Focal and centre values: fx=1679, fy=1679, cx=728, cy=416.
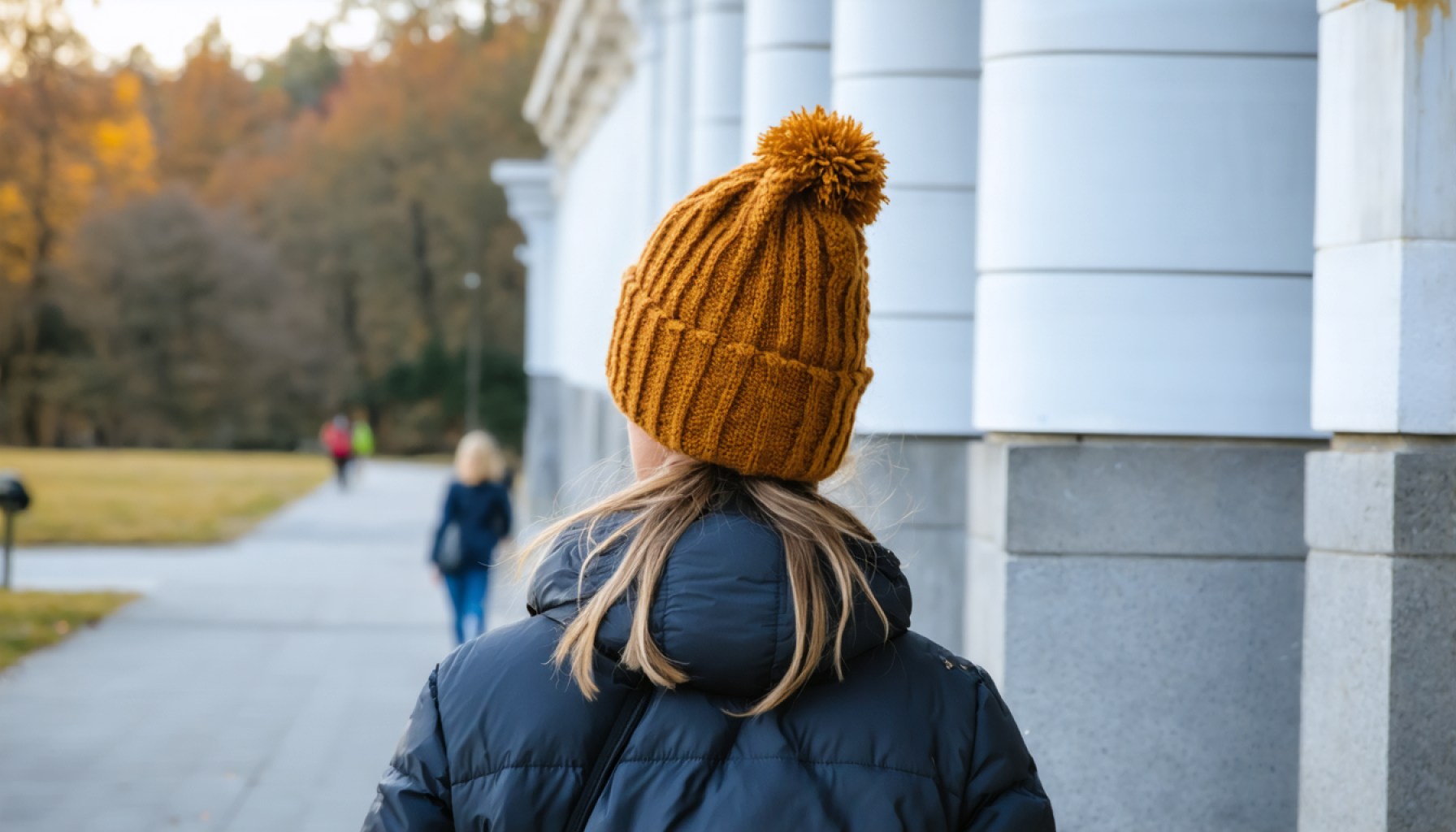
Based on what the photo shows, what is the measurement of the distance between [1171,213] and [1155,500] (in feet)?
2.78

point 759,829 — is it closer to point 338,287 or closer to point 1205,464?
point 1205,464

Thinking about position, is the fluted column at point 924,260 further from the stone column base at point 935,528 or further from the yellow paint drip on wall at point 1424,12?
the yellow paint drip on wall at point 1424,12

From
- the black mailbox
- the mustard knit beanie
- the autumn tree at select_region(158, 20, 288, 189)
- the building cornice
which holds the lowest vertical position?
the black mailbox

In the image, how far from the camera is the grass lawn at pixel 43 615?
11.6m

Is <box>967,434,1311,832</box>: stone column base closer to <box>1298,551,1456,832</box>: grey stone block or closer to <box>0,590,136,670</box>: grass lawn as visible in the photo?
<box>1298,551,1456,832</box>: grey stone block

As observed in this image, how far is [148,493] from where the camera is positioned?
30141 mm

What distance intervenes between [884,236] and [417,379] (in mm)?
56306

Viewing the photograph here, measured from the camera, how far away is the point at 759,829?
71.6 inches

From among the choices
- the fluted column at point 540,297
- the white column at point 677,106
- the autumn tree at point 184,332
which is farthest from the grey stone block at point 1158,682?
the autumn tree at point 184,332

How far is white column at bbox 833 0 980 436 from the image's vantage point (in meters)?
6.61

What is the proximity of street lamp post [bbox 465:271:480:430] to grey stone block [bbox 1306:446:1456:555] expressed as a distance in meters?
55.3

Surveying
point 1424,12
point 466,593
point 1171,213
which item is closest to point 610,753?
point 1424,12

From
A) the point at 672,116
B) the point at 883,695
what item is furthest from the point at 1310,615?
the point at 672,116

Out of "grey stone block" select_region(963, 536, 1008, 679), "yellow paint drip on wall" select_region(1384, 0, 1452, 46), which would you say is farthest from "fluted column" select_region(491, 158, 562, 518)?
"yellow paint drip on wall" select_region(1384, 0, 1452, 46)
